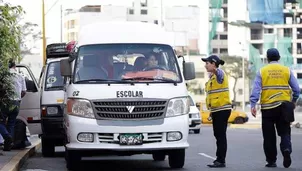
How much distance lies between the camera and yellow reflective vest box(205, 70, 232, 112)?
15109 mm

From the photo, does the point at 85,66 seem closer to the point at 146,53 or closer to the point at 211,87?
the point at 146,53

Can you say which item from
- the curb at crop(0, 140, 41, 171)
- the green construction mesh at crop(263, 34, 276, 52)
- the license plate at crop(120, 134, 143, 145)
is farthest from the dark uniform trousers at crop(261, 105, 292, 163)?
the green construction mesh at crop(263, 34, 276, 52)

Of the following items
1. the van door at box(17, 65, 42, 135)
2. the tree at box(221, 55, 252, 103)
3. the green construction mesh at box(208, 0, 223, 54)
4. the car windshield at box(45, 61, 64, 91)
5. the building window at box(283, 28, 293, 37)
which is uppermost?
the green construction mesh at box(208, 0, 223, 54)

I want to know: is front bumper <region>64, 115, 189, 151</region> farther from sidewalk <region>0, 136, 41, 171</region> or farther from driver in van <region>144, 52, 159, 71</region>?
driver in van <region>144, 52, 159, 71</region>

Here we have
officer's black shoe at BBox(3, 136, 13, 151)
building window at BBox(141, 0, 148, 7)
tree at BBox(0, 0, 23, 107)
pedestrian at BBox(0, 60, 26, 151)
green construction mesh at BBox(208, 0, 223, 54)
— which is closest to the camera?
tree at BBox(0, 0, 23, 107)

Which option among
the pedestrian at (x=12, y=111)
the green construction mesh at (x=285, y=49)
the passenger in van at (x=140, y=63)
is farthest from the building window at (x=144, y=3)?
the passenger in van at (x=140, y=63)

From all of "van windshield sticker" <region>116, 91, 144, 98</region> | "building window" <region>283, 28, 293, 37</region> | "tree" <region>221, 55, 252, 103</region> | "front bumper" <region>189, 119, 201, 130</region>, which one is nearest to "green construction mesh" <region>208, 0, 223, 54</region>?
"tree" <region>221, 55, 252, 103</region>

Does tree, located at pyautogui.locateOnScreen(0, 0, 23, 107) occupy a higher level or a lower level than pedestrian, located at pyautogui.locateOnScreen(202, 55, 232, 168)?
higher

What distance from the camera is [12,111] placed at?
17.3 metres

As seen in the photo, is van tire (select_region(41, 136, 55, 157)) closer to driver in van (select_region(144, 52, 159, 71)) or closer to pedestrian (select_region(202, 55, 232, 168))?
driver in van (select_region(144, 52, 159, 71))

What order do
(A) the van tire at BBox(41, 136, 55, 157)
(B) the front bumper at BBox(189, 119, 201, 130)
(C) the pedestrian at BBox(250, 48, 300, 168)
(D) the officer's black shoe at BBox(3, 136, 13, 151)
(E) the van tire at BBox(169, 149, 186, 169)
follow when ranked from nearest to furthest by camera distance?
1. (C) the pedestrian at BBox(250, 48, 300, 168)
2. (E) the van tire at BBox(169, 149, 186, 169)
3. (D) the officer's black shoe at BBox(3, 136, 13, 151)
4. (A) the van tire at BBox(41, 136, 55, 157)
5. (B) the front bumper at BBox(189, 119, 201, 130)

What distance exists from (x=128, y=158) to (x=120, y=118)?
170 inches

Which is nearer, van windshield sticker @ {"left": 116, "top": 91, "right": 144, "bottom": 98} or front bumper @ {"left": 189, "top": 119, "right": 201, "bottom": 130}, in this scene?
van windshield sticker @ {"left": 116, "top": 91, "right": 144, "bottom": 98}

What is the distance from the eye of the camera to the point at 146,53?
601 inches
